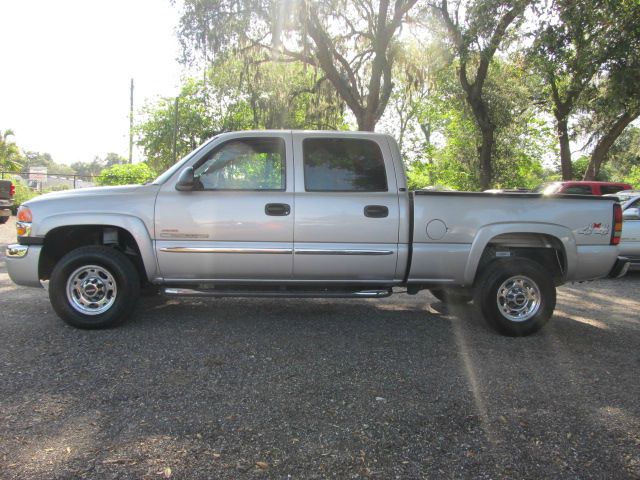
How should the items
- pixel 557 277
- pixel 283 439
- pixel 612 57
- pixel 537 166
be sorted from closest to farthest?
pixel 283 439
pixel 557 277
pixel 612 57
pixel 537 166

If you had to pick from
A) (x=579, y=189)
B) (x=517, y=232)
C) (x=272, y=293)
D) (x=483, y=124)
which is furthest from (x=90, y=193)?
(x=483, y=124)

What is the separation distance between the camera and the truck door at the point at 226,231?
500 centimetres

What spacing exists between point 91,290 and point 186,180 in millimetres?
1461

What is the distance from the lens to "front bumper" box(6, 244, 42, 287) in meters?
4.96

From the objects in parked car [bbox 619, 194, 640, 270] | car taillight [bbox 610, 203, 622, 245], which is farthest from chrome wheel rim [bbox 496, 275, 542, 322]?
parked car [bbox 619, 194, 640, 270]

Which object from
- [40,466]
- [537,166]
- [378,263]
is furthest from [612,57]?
[537,166]

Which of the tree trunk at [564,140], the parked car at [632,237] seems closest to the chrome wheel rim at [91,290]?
the parked car at [632,237]

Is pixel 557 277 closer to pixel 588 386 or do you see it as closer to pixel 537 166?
pixel 588 386

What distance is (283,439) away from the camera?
9.83ft

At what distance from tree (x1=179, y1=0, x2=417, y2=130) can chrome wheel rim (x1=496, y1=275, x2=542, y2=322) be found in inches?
403

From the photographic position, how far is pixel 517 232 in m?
5.14

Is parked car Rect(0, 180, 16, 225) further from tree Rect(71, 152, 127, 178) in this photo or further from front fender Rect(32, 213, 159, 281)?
tree Rect(71, 152, 127, 178)

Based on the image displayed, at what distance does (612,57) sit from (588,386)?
10999mm

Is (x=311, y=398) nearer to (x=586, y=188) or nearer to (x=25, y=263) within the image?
(x=25, y=263)
